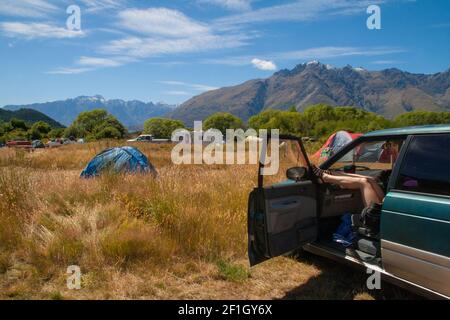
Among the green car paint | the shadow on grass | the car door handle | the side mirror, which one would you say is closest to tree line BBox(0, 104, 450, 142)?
the shadow on grass

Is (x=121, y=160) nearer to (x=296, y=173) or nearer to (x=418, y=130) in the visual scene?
(x=296, y=173)

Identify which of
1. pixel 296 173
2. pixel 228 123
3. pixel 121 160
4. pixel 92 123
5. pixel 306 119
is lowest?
pixel 121 160

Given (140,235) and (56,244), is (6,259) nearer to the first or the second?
(56,244)

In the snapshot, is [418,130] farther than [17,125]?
No

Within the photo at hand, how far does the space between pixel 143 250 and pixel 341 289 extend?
232 cm

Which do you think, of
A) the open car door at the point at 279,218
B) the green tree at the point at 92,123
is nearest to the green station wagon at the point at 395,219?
the open car door at the point at 279,218

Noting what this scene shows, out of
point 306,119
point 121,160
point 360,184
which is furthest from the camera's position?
point 306,119

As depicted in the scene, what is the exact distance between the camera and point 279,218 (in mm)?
3740

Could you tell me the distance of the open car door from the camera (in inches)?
144

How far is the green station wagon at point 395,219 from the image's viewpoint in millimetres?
3061

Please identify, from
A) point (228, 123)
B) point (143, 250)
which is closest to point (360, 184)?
point (143, 250)

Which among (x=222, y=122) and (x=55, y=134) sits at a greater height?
(x=222, y=122)

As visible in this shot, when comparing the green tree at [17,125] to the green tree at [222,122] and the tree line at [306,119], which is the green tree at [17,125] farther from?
the green tree at [222,122]
